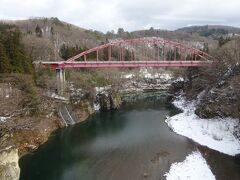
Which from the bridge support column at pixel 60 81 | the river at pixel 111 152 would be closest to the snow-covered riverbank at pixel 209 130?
the river at pixel 111 152

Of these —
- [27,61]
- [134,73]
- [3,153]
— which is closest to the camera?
[3,153]

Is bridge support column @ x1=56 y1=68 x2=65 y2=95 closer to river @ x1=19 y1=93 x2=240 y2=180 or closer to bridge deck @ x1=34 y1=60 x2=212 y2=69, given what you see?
bridge deck @ x1=34 y1=60 x2=212 y2=69

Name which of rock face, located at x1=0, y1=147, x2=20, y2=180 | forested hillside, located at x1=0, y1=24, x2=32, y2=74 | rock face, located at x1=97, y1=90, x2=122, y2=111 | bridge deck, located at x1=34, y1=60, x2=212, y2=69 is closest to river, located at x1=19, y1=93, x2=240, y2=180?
rock face, located at x1=0, y1=147, x2=20, y2=180

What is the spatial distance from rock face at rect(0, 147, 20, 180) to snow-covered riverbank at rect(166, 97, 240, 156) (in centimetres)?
1714

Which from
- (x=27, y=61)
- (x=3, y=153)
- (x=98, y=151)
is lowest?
(x=98, y=151)

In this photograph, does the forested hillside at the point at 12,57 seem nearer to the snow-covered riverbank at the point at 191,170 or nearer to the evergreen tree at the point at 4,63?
the evergreen tree at the point at 4,63

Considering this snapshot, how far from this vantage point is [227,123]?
31.1 metres

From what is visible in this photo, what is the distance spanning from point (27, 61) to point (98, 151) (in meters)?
14.2

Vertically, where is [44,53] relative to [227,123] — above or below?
above

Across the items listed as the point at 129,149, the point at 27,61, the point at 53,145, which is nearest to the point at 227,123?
the point at 129,149

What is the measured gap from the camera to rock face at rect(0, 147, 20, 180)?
19.1m

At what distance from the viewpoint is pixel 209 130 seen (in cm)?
3209

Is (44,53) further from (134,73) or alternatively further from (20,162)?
(134,73)

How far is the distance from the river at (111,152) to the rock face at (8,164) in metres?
2.58
